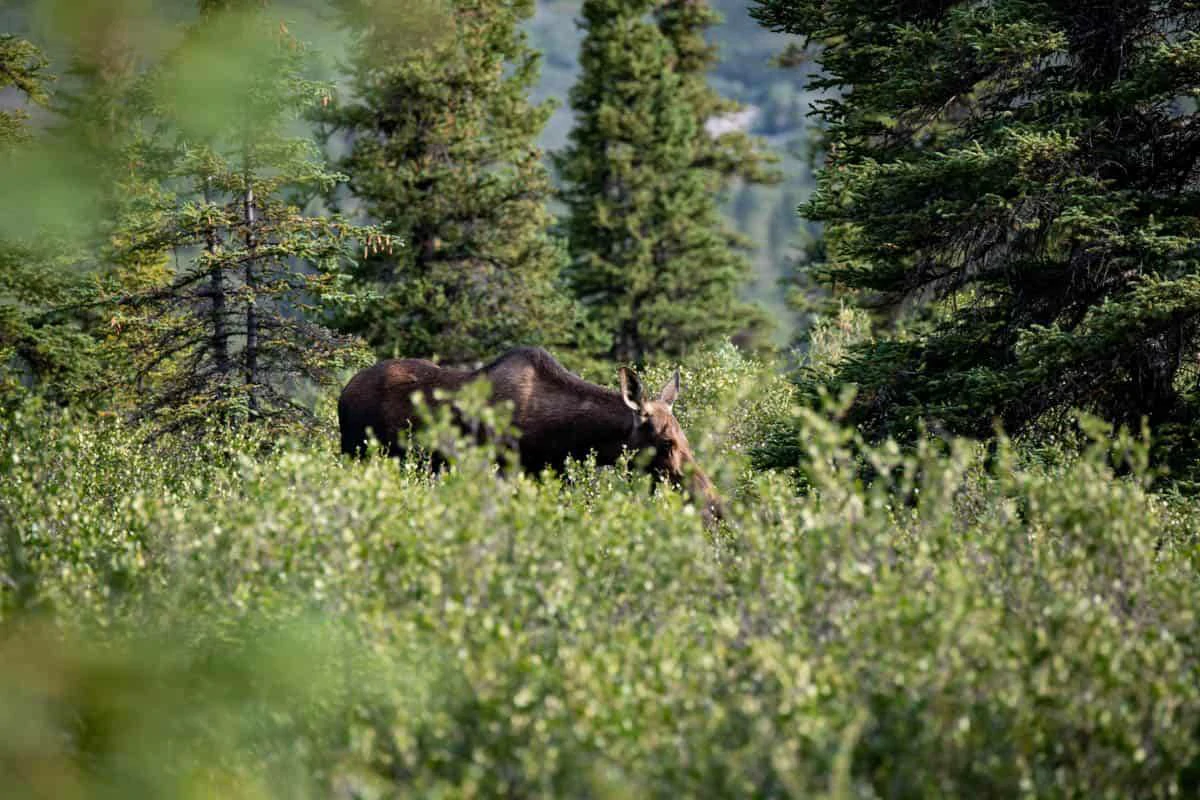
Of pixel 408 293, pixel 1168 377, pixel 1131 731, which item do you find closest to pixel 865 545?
pixel 1131 731

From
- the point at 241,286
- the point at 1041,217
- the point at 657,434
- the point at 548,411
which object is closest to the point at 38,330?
the point at 241,286

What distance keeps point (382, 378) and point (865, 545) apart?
8612 millimetres

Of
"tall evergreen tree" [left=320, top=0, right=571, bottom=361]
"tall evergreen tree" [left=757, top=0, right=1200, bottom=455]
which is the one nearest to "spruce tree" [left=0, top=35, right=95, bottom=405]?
"tall evergreen tree" [left=320, top=0, right=571, bottom=361]

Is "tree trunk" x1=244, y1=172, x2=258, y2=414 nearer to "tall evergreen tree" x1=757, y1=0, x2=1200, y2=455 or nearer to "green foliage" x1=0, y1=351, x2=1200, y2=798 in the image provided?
"green foliage" x1=0, y1=351, x2=1200, y2=798

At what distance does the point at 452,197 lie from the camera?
2523 centimetres

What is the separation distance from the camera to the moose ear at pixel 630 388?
36.2 ft

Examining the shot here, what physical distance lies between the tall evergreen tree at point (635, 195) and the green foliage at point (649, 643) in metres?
26.2

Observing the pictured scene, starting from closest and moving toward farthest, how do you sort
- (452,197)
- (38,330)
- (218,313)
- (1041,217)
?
(1041,217)
(218,313)
(38,330)
(452,197)

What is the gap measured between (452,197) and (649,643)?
68.4ft

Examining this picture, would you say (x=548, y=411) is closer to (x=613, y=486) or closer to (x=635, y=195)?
(x=613, y=486)

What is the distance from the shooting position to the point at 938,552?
6.42 meters

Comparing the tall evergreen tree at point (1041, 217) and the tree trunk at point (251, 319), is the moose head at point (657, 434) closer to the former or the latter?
the tall evergreen tree at point (1041, 217)

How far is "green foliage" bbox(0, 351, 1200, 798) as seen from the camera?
4.71 metres

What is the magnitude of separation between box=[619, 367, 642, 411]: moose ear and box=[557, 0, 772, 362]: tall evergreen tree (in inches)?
832
